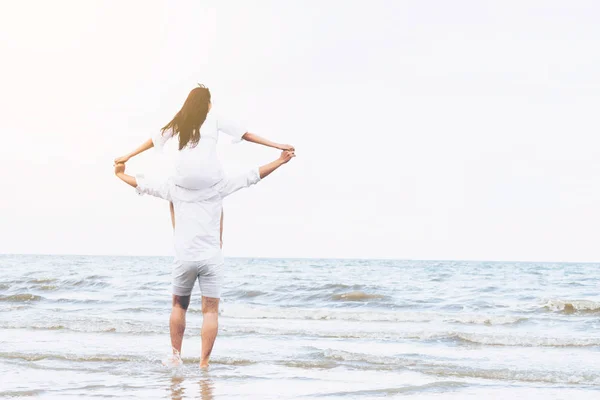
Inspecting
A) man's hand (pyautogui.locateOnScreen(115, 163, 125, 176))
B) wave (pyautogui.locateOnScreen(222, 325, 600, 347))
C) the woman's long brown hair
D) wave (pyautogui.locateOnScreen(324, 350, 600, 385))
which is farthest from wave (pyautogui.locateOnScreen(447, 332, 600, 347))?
man's hand (pyautogui.locateOnScreen(115, 163, 125, 176))

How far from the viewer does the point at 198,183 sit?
18.1 feet

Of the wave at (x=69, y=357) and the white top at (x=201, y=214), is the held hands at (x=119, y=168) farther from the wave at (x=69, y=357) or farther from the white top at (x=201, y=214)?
the wave at (x=69, y=357)

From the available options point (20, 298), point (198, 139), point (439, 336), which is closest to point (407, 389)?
point (198, 139)

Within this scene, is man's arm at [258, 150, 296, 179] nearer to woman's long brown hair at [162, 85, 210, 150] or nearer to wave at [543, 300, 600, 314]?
woman's long brown hair at [162, 85, 210, 150]

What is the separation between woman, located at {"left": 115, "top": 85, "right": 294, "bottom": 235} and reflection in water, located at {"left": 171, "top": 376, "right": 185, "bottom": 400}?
1448mm

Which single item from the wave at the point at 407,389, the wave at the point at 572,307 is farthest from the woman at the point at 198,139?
the wave at the point at 572,307

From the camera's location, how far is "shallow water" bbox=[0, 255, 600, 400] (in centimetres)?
577

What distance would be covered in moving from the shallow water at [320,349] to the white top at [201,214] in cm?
101

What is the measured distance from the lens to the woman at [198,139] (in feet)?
18.1

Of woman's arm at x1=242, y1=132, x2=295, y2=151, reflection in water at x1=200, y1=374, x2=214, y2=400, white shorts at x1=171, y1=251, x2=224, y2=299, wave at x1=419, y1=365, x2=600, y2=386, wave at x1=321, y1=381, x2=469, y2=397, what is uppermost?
woman's arm at x1=242, y1=132, x2=295, y2=151

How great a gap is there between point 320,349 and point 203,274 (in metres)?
3.09

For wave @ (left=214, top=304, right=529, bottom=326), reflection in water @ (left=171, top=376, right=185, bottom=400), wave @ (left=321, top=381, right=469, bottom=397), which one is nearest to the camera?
reflection in water @ (left=171, top=376, right=185, bottom=400)

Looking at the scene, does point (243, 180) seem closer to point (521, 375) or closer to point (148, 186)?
point (148, 186)

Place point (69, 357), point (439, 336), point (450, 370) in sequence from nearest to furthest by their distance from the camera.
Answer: point (450, 370) < point (69, 357) < point (439, 336)
